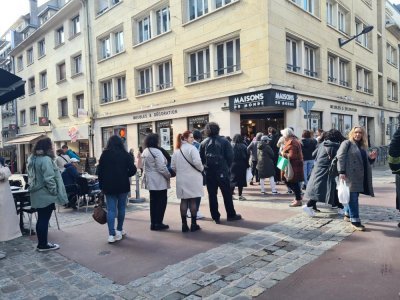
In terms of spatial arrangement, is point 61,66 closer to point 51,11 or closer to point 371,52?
point 51,11

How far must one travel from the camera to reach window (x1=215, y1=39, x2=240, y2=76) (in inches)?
561

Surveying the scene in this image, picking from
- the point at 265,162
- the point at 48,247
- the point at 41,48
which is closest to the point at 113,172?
the point at 48,247

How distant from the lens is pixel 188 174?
5.95m

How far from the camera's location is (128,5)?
62.5ft

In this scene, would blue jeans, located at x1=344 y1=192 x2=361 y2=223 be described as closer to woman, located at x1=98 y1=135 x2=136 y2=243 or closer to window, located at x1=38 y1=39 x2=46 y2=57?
woman, located at x1=98 y1=135 x2=136 y2=243

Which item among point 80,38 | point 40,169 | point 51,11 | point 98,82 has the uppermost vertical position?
point 51,11

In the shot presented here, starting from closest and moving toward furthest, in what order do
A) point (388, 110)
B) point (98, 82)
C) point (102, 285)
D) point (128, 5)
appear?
point (102, 285), point (128, 5), point (98, 82), point (388, 110)

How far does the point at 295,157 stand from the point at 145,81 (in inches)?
514

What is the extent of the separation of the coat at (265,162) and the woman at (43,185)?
5643mm

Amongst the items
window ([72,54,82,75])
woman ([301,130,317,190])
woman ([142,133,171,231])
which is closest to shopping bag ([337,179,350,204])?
woman ([142,133,171,231])

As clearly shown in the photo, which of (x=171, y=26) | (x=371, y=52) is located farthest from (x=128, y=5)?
(x=371, y=52)

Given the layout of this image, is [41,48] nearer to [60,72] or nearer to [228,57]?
[60,72]

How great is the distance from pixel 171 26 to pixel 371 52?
1443 centimetres

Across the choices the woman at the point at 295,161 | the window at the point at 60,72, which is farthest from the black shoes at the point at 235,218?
the window at the point at 60,72
